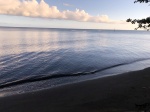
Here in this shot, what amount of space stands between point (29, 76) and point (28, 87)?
3797 millimetres

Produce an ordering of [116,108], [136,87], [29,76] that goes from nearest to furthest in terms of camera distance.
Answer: [116,108] < [136,87] < [29,76]

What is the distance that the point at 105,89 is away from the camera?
612 inches

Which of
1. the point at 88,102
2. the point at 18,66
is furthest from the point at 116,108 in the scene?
the point at 18,66

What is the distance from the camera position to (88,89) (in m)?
15.8

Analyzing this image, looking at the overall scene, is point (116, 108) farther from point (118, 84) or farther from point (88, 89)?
point (118, 84)

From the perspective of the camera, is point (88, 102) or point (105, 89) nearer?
point (88, 102)

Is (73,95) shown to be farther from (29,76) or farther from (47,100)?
(29,76)

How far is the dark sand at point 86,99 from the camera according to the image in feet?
38.0

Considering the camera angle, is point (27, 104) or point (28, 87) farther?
point (28, 87)

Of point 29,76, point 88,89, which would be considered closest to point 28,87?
point 29,76

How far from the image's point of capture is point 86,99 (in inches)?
521

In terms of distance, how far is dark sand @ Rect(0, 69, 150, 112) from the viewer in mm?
11586

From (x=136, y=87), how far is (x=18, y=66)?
49.4 ft

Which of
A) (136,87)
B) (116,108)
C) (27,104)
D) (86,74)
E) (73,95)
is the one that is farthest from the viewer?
(86,74)
